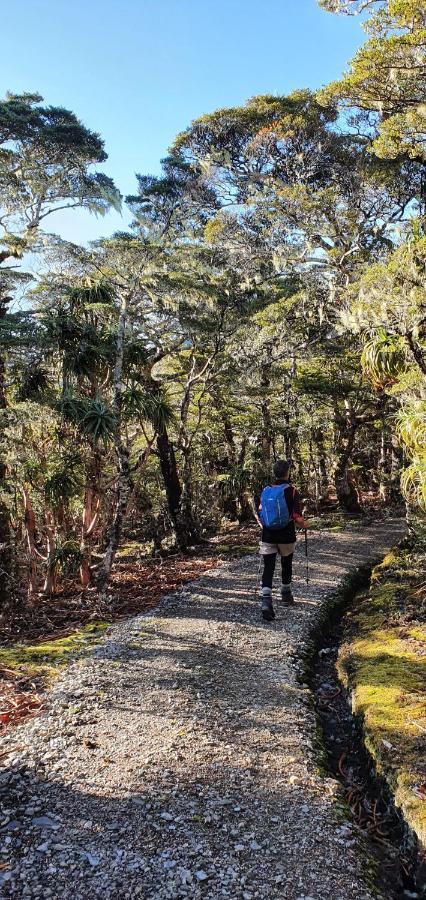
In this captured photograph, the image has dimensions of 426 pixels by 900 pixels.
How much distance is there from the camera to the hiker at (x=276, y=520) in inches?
275

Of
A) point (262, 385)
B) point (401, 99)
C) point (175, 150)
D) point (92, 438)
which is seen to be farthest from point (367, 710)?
point (175, 150)

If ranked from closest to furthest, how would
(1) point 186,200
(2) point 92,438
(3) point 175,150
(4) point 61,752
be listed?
1. (4) point 61,752
2. (2) point 92,438
3. (1) point 186,200
4. (3) point 175,150

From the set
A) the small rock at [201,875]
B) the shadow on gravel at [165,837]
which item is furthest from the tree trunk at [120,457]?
the small rock at [201,875]

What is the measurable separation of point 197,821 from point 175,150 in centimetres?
1686

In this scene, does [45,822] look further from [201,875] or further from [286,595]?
[286,595]

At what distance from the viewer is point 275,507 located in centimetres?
698

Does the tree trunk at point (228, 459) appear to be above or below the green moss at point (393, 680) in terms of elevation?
above

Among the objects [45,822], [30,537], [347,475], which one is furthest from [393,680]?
[347,475]

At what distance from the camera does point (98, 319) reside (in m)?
9.57

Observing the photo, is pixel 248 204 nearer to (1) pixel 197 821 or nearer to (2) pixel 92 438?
(2) pixel 92 438

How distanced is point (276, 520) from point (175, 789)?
153 inches

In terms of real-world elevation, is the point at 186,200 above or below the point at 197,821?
above

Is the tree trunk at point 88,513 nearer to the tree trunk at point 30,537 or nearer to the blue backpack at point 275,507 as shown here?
the tree trunk at point 30,537

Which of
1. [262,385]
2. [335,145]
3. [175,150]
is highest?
[175,150]
